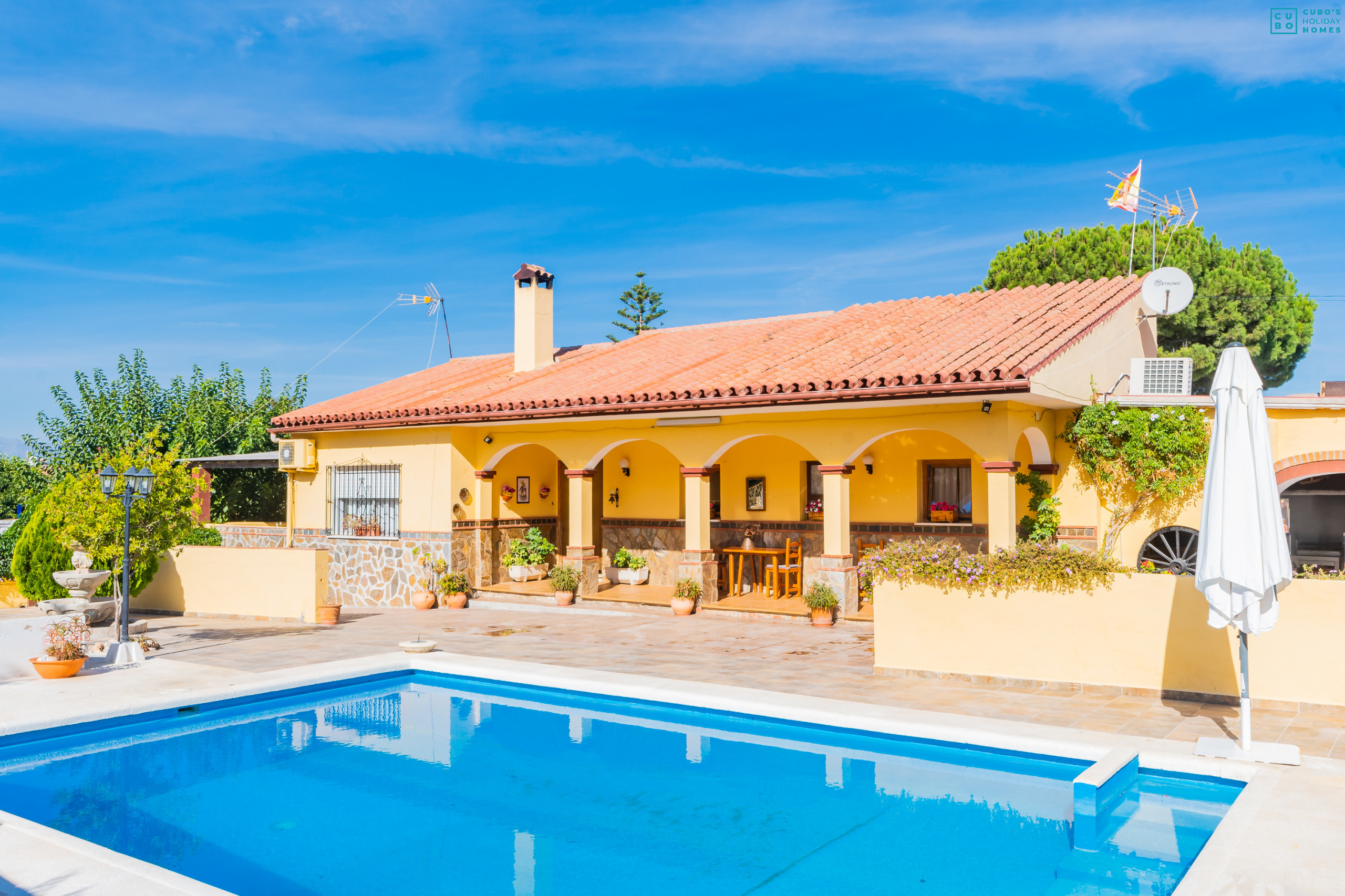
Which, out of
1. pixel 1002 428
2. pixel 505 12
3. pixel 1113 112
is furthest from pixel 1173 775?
pixel 1113 112

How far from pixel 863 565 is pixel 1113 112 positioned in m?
14.9

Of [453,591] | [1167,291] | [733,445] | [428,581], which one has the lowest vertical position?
[453,591]

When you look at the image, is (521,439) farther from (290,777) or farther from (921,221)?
(921,221)

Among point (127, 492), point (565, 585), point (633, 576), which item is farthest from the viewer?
point (633, 576)

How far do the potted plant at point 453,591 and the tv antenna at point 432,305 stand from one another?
29.6ft

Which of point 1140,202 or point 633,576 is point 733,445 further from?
point 1140,202

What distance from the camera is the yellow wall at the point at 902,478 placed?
14.6 m

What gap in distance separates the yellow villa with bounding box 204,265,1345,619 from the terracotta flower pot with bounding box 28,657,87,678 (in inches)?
285

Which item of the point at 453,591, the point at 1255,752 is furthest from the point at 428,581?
the point at 1255,752

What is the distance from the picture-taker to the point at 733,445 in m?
14.8

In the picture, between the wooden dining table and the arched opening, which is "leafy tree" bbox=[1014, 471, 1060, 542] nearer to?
the wooden dining table

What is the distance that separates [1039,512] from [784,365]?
14.8 feet

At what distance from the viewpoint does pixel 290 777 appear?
757 cm

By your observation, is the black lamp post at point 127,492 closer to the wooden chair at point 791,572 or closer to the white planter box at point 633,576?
the white planter box at point 633,576
